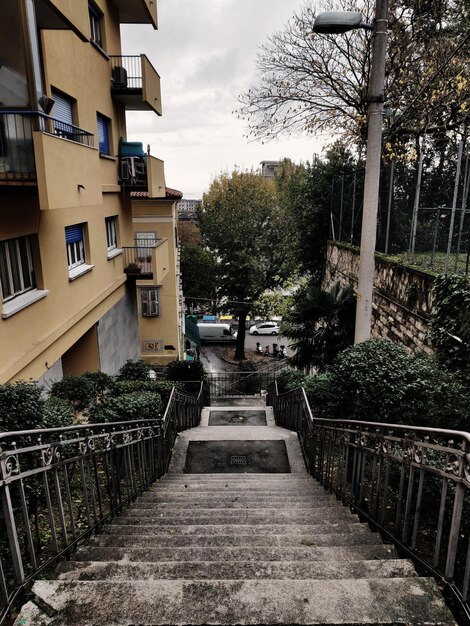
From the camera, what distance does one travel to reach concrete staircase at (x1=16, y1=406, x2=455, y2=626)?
7.07ft

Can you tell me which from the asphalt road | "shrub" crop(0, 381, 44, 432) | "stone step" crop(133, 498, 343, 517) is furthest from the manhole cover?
the asphalt road

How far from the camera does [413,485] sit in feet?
12.8

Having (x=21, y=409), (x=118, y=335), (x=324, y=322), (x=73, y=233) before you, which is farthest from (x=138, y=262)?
(x=21, y=409)

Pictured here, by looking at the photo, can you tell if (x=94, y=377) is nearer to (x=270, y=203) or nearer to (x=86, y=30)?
(x=86, y=30)

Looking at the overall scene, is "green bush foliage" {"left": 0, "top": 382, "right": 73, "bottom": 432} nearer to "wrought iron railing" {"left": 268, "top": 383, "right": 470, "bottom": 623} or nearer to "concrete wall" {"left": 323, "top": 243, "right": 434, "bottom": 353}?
"wrought iron railing" {"left": 268, "top": 383, "right": 470, "bottom": 623}

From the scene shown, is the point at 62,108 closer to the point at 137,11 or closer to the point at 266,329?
the point at 137,11

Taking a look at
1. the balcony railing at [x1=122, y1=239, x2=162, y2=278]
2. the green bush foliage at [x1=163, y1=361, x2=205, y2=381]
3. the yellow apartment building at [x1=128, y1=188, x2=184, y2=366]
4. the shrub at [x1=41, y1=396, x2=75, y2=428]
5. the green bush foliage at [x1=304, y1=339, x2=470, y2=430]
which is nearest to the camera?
the shrub at [x1=41, y1=396, x2=75, y2=428]

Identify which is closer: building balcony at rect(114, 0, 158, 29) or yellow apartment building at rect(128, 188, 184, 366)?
building balcony at rect(114, 0, 158, 29)

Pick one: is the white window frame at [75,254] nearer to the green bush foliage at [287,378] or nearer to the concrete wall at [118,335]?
the concrete wall at [118,335]

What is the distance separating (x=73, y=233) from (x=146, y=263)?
3966 millimetres

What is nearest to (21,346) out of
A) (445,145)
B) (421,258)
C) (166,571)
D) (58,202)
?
(58,202)

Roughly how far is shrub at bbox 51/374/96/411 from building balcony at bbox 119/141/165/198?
6.11 meters

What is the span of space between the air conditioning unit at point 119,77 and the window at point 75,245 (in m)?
4.17

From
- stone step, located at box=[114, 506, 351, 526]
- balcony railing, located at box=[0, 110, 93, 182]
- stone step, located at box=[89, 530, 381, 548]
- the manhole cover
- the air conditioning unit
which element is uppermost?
the air conditioning unit
